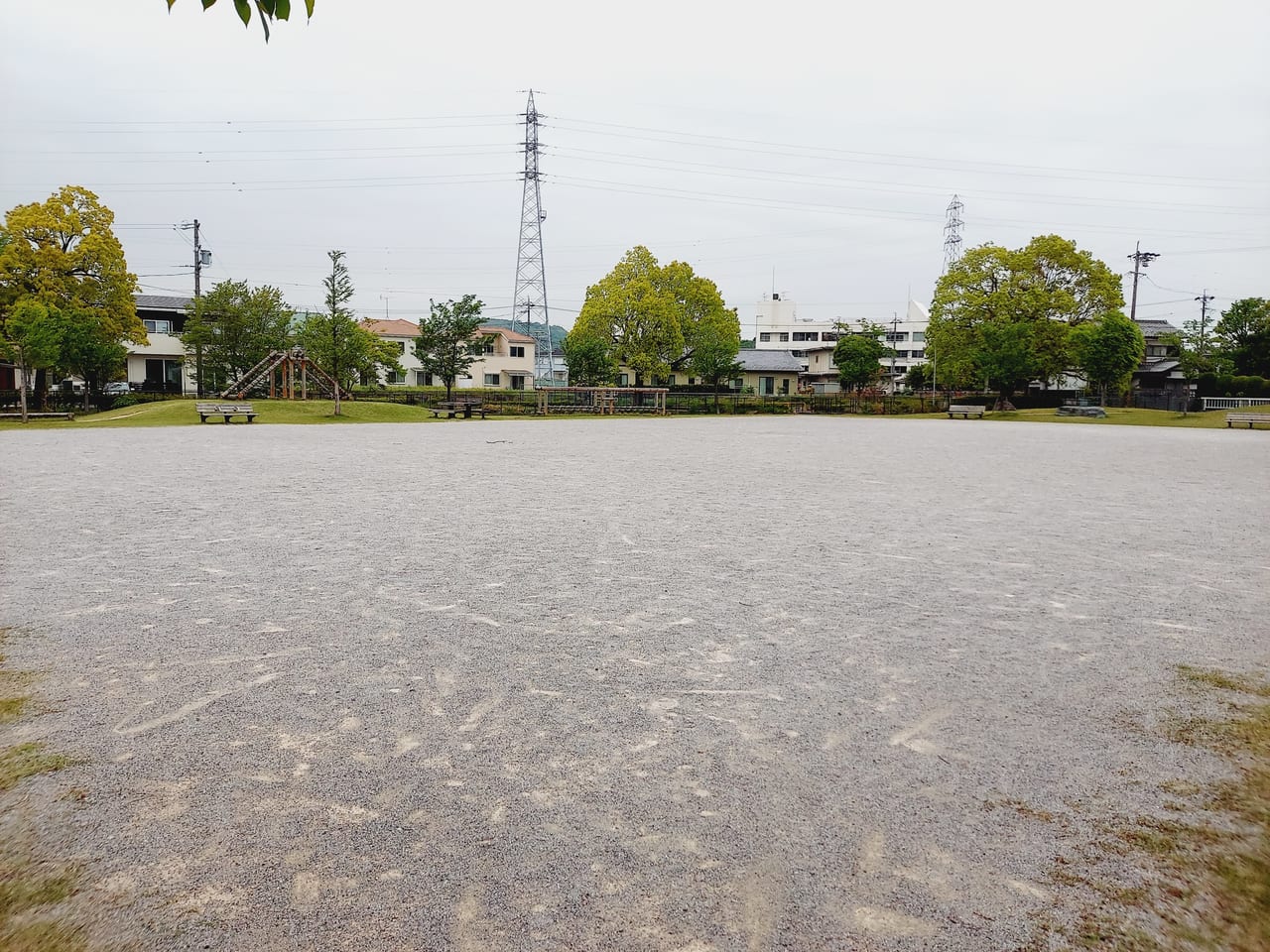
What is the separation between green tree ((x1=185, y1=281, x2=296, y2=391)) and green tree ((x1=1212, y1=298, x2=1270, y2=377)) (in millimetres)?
63272

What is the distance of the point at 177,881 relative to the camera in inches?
87.7

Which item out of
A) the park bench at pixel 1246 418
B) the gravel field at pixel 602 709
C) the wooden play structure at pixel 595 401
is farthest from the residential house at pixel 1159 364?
the gravel field at pixel 602 709

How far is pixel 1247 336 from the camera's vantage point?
193 ft

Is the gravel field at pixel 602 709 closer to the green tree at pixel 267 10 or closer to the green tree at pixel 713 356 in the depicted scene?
the green tree at pixel 267 10

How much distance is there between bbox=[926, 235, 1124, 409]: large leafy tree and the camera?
47.3m

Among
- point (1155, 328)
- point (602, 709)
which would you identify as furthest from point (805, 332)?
point (602, 709)

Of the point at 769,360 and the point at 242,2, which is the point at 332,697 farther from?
the point at 769,360

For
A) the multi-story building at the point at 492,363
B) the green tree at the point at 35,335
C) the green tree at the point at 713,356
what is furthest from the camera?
the multi-story building at the point at 492,363

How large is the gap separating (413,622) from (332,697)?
3.66ft

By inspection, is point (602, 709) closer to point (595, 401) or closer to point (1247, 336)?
point (595, 401)

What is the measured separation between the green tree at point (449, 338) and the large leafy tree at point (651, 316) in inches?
406

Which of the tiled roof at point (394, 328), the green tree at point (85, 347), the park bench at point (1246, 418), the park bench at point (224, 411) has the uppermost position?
the tiled roof at point (394, 328)

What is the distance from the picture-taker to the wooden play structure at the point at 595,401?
43.6 m

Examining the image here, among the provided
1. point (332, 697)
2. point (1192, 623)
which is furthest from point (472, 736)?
point (1192, 623)
